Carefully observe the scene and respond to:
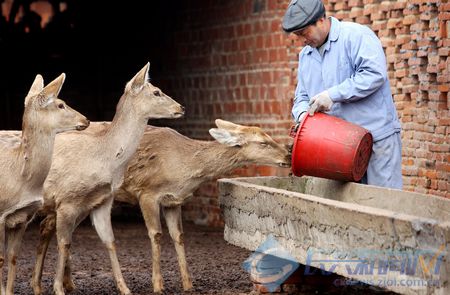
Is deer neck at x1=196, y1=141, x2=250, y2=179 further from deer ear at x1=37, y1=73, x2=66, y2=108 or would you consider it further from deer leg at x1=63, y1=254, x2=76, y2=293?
deer ear at x1=37, y1=73, x2=66, y2=108

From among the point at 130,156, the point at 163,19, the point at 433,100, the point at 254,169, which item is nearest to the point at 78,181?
the point at 130,156

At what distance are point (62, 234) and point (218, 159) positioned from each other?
1704 millimetres

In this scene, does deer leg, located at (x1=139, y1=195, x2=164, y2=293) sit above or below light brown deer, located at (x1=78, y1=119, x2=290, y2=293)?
below

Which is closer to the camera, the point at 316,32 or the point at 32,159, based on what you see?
the point at 316,32

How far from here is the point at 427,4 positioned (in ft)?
35.8

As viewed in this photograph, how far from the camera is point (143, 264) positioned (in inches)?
490

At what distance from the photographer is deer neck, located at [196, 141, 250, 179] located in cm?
1058

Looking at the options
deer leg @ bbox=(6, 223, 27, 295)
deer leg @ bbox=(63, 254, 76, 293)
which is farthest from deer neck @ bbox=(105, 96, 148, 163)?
deer leg @ bbox=(63, 254, 76, 293)

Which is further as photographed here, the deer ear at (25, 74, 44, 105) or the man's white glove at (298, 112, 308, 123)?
the deer ear at (25, 74, 44, 105)

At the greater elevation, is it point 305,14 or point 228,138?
point 305,14

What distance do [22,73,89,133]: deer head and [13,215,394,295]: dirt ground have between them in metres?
1.90

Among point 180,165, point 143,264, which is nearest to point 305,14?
point 180,165

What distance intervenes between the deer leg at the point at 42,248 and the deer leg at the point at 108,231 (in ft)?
1.84

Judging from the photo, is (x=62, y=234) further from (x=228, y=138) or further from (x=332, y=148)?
(x=332, y=148)
